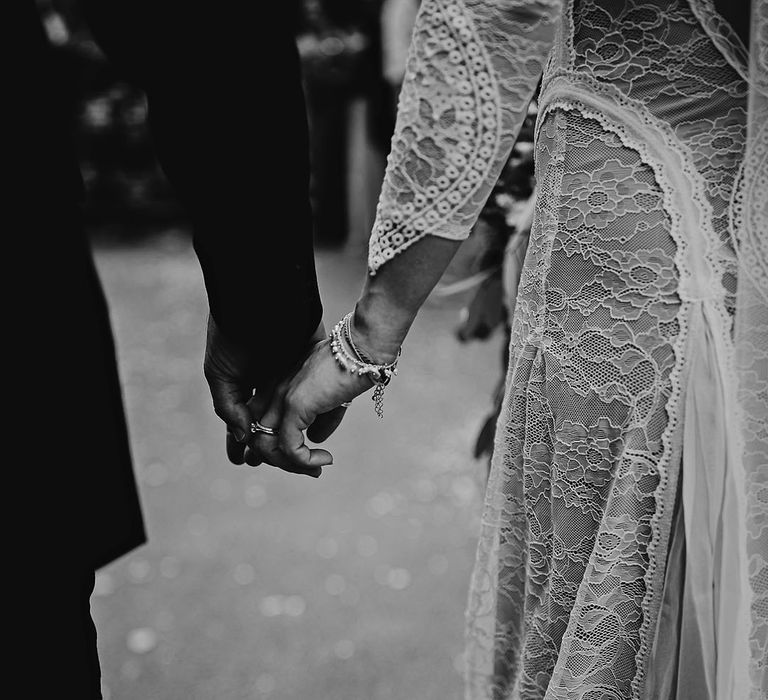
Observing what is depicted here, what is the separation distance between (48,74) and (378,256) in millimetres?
639

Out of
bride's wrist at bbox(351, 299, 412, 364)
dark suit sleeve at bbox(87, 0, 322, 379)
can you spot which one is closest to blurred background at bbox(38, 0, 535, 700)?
dark suit sleeve at bbox(87, 0, 322, 379)

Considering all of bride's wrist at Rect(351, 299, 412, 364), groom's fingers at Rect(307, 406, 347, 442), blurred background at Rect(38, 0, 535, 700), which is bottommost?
blurred background at Rect(38, 0, 535, 700)

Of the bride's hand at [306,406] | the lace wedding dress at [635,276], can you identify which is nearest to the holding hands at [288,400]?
the bride's hand at [306,406]

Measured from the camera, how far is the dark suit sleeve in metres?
1.74

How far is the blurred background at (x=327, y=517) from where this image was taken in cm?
286

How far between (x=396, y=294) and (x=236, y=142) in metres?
0.56

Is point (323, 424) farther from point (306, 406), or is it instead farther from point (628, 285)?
point (628, 285)

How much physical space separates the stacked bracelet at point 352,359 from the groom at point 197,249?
0.29 m

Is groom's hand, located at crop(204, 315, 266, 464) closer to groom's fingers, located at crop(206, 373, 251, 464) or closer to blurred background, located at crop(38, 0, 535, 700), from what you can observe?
groom's fingers, located at crop(206, 373, 251, 464)

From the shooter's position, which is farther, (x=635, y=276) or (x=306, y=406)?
(x=306, y=406)

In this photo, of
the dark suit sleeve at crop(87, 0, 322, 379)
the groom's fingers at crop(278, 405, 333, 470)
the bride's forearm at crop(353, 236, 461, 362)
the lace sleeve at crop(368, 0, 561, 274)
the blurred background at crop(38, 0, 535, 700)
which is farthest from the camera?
the blurred background at crop(38, 0, 535, 700)

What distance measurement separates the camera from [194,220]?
1.81 metres

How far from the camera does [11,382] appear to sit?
153cm

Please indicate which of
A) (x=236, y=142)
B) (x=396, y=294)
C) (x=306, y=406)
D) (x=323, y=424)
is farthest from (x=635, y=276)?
(x=236, y=142)
